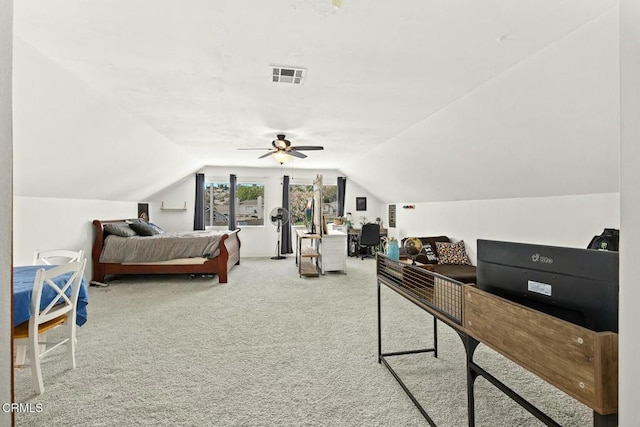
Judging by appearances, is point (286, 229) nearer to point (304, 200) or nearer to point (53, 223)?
point (304, 200)

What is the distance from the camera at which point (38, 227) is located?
3.86m

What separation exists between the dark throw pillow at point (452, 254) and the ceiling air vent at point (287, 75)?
3.58 m

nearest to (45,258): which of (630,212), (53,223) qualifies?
(53,223)

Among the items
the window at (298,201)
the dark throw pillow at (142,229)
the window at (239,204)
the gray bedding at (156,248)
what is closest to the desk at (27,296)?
the gray bedding at (156,248)

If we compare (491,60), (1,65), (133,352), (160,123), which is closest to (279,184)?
(160,123)

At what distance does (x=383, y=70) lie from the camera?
2.52 m

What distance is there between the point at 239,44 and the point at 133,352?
9.02ft

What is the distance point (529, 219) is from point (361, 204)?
16.4 feet

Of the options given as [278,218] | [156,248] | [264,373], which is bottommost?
[264,373]

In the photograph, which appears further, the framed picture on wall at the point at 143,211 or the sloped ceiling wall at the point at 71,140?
the framed picture on wall at the point at 143,211

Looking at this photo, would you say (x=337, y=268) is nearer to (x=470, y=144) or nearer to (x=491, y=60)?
(x=470, y=144)

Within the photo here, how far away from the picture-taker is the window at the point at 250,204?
7898 millimetres

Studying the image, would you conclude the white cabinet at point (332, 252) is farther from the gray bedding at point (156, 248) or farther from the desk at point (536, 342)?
the desk at point (536, 342)

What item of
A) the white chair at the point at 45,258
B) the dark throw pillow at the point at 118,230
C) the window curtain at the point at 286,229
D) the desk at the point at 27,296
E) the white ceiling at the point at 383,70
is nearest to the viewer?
the white ceiling at the point at 383,70
